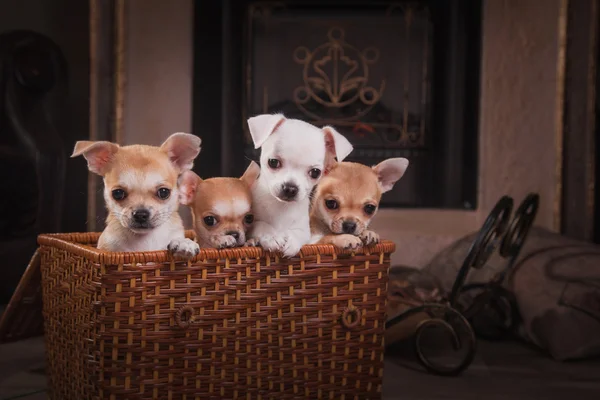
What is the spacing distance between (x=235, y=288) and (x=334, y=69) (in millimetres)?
1865

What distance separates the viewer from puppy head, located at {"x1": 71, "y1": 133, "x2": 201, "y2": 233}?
3.64 ft

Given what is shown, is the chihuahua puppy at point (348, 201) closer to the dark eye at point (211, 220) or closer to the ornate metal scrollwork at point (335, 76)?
the dark eye at point (211, 220)

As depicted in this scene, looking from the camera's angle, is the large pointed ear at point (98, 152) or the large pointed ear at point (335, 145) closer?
the large pointed ear at point (98, 152)

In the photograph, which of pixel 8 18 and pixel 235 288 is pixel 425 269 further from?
pixel 8 18

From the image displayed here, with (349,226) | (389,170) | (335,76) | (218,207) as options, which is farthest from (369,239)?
(335,76)

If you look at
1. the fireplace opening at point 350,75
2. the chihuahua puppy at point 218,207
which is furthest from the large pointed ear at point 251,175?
the fireplace opening at point 350,75

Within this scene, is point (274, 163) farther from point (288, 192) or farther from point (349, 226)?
point (349, 226)

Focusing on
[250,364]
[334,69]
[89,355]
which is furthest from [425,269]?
[89,355]

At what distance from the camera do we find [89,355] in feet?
3.50

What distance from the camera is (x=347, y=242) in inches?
47.2

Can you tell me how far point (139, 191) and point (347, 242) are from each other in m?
0.38

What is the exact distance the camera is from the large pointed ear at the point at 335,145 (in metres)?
1.24

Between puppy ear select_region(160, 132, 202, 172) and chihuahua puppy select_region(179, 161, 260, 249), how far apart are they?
28 mm

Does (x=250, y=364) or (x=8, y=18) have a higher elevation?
(x=8, y=18)
